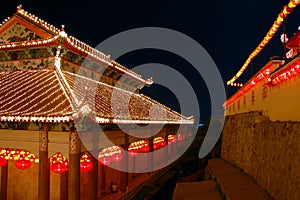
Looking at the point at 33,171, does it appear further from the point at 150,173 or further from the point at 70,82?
the point at 150,173

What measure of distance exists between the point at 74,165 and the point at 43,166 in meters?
1.30

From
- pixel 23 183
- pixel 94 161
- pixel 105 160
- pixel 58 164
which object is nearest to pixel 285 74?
pixel 94 161

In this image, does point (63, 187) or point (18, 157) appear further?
point (63, 187)

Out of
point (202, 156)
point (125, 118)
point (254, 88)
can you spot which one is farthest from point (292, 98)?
point (202, 156)

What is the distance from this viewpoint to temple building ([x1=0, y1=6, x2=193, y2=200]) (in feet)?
32.4

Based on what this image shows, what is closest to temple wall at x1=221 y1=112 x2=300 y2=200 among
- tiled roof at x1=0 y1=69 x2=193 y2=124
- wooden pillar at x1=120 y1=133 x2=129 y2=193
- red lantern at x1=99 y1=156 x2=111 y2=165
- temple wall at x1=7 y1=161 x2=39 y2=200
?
tiled roof at x1=0 y1=69 x2=193 y2=124

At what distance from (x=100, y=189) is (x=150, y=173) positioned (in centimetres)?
579

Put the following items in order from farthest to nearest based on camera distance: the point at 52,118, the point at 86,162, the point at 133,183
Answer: the point at 133,183, the point at 86,162, the point at 52,118

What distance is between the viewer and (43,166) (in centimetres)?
1020

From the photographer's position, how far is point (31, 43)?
43.5 feet

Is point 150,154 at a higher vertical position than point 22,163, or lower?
lower

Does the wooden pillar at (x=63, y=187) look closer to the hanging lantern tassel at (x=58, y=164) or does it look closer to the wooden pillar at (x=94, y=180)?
the wooden pillar at (x=94, y=180)

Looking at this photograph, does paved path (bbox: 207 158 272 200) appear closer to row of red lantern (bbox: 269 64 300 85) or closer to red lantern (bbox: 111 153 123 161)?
row of red lantern (bbox: 269 64 300 85)

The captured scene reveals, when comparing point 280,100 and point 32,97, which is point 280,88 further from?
point 32,97
